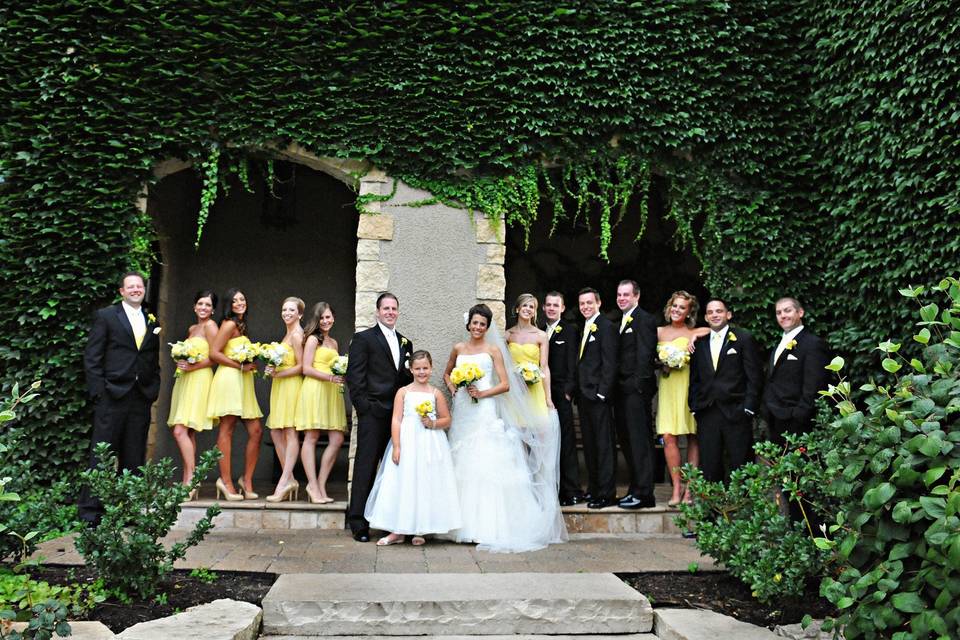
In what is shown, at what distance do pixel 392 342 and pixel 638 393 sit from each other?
82.7 inches

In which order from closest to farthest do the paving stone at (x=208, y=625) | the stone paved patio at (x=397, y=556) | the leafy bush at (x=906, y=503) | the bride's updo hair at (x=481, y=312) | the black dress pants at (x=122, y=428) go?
the leafy bush at (x=906, y=503), the paving stone at (x=208, y=625), the stone paved patio at (x=397, y=556), the black dress pants at (x=122, y=428), the bride's updo hair at (x=481, y=312)

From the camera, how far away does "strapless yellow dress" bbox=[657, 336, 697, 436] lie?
22.9 feet

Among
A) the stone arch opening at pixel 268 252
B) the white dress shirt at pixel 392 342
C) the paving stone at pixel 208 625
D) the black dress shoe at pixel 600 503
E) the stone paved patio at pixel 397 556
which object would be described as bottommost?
the stone paved patio at pixel 397 556

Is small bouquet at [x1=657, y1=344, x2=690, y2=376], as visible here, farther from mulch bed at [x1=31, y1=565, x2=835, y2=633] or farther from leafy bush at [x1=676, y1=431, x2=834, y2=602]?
mulch bed at [x1=31, y1=565, x2=835, y2=633]

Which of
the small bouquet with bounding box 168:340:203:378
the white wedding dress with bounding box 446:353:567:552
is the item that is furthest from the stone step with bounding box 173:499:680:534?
the small bouquet with bounding box 168:340:203:378

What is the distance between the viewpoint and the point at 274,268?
10117 millimetres

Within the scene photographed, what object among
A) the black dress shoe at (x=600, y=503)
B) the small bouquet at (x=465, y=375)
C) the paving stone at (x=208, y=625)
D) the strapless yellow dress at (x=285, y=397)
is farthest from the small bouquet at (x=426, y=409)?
the paving stone at (x=208, y=625)

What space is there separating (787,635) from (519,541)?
2439 mm

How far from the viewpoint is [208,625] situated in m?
3.80

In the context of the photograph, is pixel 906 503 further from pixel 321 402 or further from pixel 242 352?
pixel 242 352

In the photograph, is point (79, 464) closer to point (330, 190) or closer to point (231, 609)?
point (231, 609)

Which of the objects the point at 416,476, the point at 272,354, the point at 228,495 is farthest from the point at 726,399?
the point at 228,495

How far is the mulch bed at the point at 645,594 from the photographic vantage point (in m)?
4.10

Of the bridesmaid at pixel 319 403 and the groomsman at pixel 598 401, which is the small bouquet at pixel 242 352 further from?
Result: the groomsman at pixel 598 401
